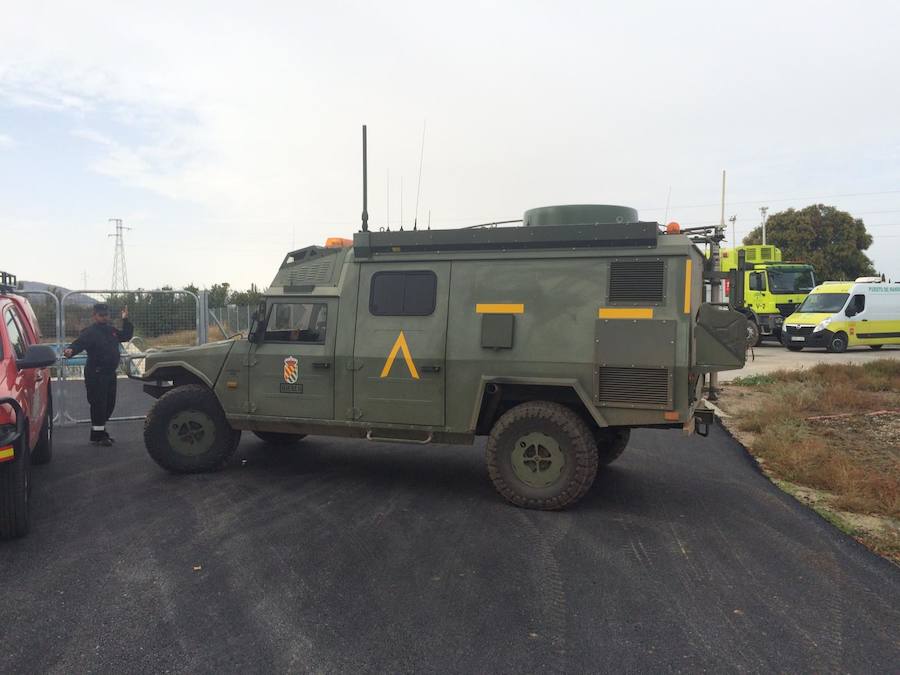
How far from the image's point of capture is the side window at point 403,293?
566cm

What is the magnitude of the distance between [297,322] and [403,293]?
116 centimetres

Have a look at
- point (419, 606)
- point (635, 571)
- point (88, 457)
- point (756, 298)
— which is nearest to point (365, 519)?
point (419, 606)

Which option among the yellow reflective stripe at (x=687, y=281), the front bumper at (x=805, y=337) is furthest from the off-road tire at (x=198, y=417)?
the front bumper at (x=805, y=337)

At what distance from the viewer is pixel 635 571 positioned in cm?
400

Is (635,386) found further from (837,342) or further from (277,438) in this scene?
(837,342)

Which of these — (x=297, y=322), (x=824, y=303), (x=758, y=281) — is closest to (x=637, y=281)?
(x=297, y=322)

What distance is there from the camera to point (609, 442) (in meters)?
6.19

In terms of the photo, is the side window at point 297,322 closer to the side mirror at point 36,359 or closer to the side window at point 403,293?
the side window at point 403,293

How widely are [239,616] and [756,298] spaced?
2329cm

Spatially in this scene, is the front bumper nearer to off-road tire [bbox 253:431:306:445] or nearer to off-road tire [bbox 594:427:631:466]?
off-road tire [bbox 594:427:631:466]

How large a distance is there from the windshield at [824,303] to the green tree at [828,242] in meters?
22.1

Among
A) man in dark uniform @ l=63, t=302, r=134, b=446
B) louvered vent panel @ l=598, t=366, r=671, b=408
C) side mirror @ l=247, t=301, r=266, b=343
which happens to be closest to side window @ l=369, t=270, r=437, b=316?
side mirror @ l=247, t=301, r=266, b=343

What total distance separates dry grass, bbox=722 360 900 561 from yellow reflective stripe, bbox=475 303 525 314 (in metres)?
3.06

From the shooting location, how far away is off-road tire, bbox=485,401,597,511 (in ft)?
16.7
